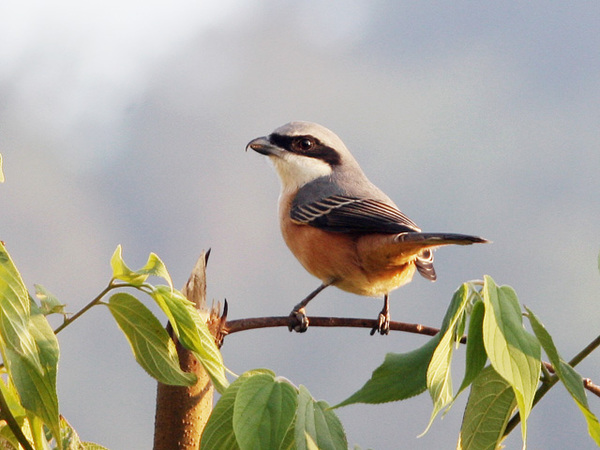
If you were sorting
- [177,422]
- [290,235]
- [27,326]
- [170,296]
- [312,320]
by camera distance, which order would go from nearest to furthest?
[27,326]
[170,296]
[177,422]
[312,320]
[290,235]

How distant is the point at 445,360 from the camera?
1.35 meters

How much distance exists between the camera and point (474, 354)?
4.49ft

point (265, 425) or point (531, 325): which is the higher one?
point (531, 325)

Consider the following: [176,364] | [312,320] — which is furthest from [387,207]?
[176,364]

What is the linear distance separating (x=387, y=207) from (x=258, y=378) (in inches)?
92.4

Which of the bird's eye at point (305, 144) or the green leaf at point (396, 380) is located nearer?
the green leaf at point (396, 380)

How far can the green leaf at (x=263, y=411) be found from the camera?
4.29ft

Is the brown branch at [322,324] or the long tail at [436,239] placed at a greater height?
the long tail at [436,239]

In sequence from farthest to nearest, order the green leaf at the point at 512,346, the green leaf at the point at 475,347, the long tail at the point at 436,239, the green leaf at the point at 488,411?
the long tail at the point at 436,239
the green leaf at the point at 488,411
the green leaf at the point at 475,347
the green leaf at the point at 512,346

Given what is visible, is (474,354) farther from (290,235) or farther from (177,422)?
(290,235)

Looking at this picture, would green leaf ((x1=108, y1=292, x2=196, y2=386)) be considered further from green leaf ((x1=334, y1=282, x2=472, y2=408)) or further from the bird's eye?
the bird's eye

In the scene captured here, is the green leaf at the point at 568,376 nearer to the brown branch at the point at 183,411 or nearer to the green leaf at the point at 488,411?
the green leaf at the point at 488,411

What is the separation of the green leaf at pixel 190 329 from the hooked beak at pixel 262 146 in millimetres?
2793

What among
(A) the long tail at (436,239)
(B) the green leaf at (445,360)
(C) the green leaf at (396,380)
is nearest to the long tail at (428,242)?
(A) the long tail at (436,239)
